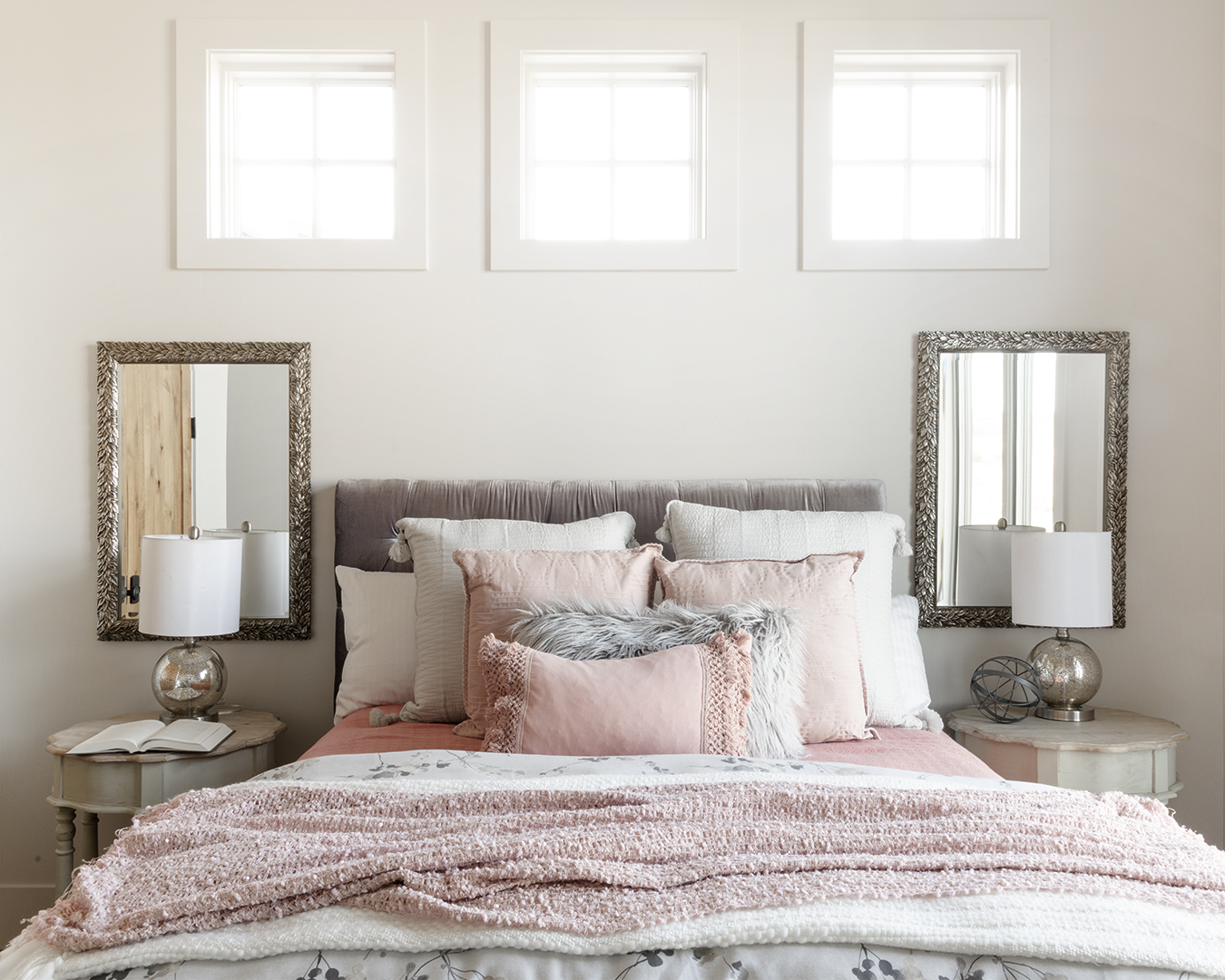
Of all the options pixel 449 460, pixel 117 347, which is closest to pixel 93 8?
pixel 117 347

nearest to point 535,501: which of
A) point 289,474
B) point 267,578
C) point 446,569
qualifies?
point 446,569

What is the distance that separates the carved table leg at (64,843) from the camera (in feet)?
8.02

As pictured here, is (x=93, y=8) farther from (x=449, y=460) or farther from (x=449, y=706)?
(x=449, y=706)

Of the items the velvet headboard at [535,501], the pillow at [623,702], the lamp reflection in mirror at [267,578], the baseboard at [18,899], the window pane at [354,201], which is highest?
the window pane at [354,201]

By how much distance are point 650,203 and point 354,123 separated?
1.03 m

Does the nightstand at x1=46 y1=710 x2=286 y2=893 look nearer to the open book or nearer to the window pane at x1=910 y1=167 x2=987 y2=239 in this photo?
the open book

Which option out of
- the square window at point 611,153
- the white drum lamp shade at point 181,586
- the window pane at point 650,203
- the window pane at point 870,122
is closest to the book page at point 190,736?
the white drum lamp shade at point 181,586

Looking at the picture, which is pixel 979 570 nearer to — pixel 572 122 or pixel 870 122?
pixel 870 122

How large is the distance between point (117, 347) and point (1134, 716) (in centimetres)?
338

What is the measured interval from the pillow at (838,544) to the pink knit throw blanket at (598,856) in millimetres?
801

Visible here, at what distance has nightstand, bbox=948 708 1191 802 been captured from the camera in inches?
94.7

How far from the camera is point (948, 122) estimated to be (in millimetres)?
3020

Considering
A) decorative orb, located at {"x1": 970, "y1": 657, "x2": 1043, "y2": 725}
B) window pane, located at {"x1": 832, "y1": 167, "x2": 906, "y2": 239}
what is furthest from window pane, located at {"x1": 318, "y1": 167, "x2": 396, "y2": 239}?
decorative orb, located at {"x1": 970, "y1": 657, "x2": 1043, "y2": 725}

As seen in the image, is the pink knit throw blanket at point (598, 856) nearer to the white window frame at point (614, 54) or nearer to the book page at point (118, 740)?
the book page at point (118, 740)
